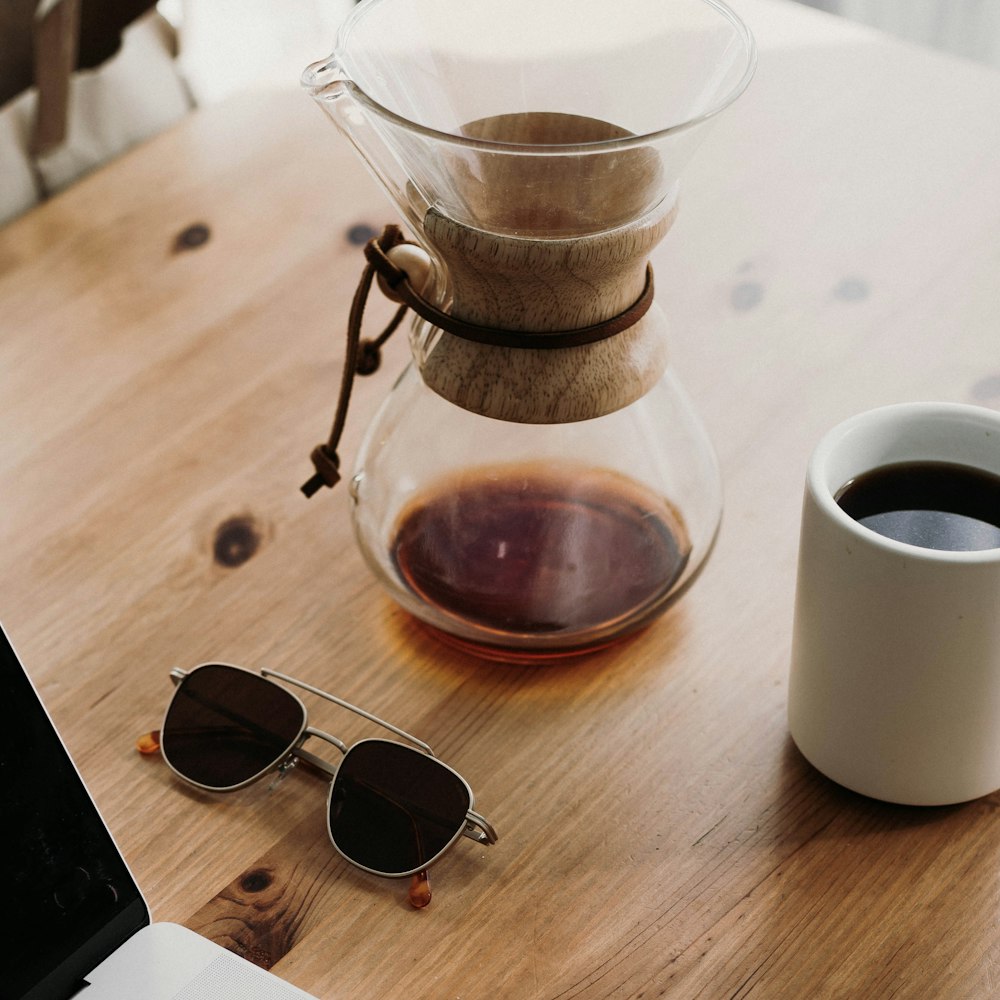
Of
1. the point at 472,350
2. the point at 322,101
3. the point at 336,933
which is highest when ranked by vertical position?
the point at 322,101

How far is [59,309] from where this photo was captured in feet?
2.92

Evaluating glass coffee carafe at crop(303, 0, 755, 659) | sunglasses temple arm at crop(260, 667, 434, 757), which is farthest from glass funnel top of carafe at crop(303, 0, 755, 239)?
sunglasses temple arm at crop(260, 667, 434, 757)

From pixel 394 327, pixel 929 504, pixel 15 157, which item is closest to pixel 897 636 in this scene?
pixel 929 504

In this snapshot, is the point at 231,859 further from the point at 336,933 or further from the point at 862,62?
the point at 862,62

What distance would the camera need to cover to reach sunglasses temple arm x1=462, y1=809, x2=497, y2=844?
22.4 inches

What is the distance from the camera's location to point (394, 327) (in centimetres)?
67

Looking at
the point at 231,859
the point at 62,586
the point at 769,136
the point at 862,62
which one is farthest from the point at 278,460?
the point at 862,62

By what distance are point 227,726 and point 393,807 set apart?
10 cm

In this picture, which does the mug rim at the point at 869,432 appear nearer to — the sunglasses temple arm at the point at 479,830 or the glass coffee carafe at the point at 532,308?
the glass coffee carafe at the point at 532,308

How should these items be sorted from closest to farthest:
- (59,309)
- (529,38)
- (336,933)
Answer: (336,933) → (529,38) → (59,309)

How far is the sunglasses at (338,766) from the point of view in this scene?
1.88ft

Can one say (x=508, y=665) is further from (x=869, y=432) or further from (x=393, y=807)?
(x=869, y=432)

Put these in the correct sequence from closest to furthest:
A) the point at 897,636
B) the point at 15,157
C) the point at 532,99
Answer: the point at 897,636 → the point at 532,99 → the point at 15,157

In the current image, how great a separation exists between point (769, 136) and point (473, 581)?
53 centimetres
